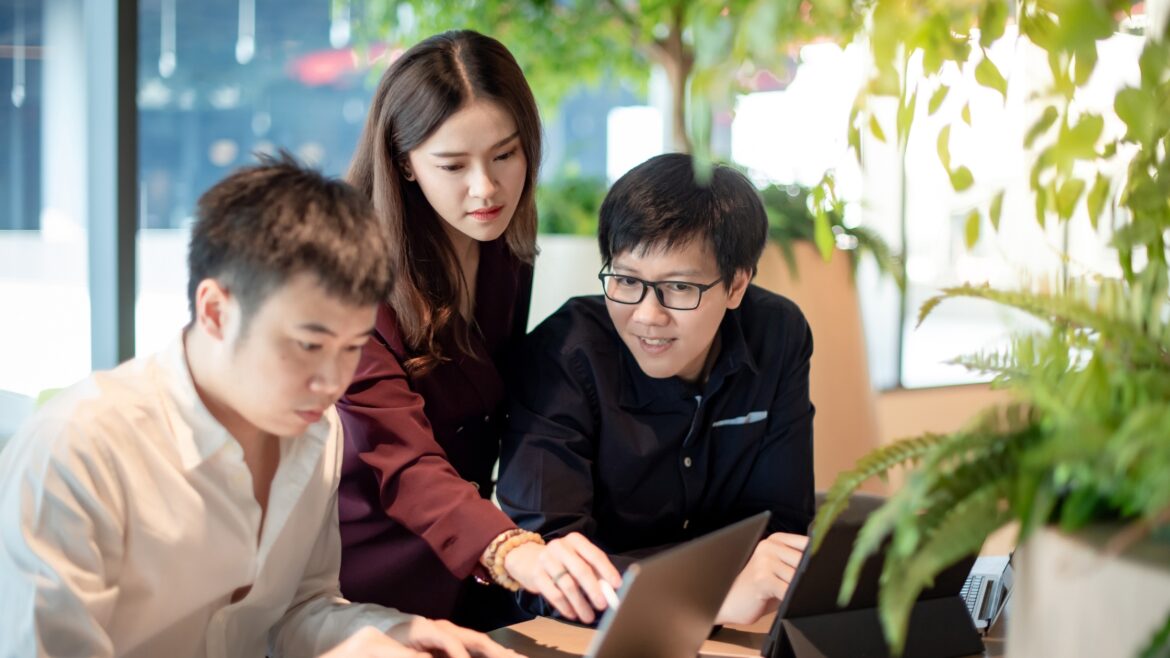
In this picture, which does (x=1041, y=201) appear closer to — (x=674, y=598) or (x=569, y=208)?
(x=674, y=598)

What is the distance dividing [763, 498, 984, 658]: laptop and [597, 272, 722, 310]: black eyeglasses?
1.79 feet

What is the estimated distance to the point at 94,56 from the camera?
3.13 m

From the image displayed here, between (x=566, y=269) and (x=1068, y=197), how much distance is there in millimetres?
2351

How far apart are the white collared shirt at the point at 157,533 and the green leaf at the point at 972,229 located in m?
0.86

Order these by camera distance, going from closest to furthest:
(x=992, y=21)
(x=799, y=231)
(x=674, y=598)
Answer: (x=992, y=21) < (x=674, y=598) < (x=799, y=231)

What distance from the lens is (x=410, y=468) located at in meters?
1.73

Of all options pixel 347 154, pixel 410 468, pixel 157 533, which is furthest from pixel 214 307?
pixel 347 154

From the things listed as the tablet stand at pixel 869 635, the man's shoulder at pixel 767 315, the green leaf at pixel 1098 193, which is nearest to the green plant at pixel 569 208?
the man's shoulder at pixel 767 315

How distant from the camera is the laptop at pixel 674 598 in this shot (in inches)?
48.4

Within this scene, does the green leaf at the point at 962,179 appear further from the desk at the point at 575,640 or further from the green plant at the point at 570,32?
the green plant at the point at 570,32

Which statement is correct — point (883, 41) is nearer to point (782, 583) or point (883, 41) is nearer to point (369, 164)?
point (782, 583)

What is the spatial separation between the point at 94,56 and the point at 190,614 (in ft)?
7.00

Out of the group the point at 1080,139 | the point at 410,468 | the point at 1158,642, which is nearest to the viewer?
the point at 1158,642

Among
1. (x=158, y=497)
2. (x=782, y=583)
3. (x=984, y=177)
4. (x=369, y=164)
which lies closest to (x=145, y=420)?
(x=158, y=497)
